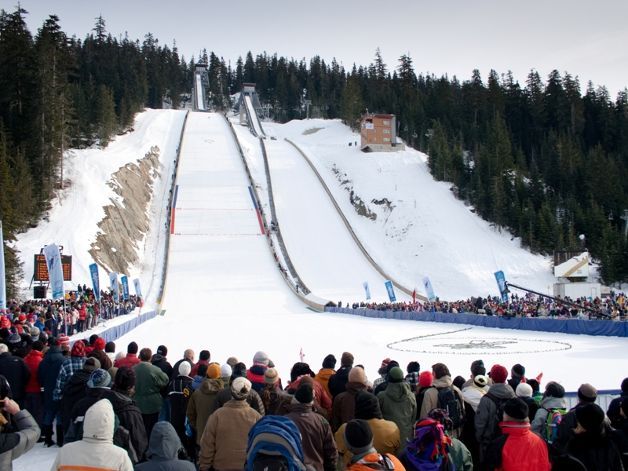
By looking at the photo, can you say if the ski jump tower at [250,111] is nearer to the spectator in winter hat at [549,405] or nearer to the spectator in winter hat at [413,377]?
the spectator in winter hat at [413,377]

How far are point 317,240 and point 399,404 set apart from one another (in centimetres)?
3978

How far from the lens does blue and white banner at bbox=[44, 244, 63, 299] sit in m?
18.9

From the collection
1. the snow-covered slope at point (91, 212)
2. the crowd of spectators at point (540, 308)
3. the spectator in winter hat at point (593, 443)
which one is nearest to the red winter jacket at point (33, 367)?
the spectator in winter hat at point (593, 443)

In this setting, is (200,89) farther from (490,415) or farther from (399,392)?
(490,415)

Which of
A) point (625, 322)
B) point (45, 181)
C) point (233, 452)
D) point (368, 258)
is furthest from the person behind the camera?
point (368, 258)

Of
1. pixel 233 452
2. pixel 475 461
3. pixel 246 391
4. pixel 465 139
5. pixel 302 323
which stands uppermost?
pixel 465 139

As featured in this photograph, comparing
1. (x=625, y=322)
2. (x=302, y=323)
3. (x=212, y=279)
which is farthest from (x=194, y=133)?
(x=625, y=322)

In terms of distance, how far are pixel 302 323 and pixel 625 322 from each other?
11942mm

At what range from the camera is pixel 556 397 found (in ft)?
17.3

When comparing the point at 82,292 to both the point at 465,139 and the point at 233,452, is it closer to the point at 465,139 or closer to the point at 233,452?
the point at 233,452

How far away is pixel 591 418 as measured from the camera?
398 centimetres

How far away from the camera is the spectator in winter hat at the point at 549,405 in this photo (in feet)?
17.0

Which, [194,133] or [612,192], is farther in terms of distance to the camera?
[194,133]

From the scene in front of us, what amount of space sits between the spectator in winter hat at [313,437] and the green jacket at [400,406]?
1.38 meters
